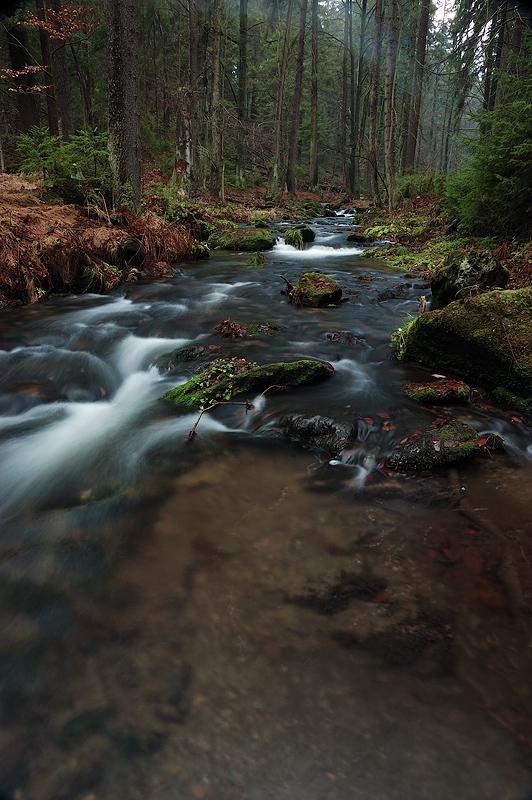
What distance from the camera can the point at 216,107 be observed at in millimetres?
19297

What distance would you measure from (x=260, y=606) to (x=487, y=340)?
3630mm

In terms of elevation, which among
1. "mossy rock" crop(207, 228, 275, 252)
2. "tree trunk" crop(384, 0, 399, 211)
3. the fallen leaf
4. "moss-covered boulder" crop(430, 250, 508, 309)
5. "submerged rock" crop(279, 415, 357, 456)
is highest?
"tree trunk" crop(384, 0, 399, 211)

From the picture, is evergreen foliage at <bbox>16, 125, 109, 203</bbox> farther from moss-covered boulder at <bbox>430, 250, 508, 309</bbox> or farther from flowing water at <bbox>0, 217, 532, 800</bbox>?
moss-covered boulder at <bbox>430, 250, 508, 309</bbox>

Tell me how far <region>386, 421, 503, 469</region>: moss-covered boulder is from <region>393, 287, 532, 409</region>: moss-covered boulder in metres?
0.99

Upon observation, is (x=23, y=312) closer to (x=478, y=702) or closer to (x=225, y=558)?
(x=225, y=558)

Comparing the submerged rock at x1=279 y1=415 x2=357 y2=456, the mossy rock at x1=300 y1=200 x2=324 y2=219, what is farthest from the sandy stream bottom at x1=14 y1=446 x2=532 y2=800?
the mossy rock at x1=300 y1=200 x2=324 y2=219

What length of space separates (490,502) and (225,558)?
1897 mm

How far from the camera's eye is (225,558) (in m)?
2.83

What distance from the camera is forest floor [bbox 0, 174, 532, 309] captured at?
7.55 m

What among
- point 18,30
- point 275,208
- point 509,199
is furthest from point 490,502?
point 18,30

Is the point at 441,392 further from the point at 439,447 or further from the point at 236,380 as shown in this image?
the point at 236,380

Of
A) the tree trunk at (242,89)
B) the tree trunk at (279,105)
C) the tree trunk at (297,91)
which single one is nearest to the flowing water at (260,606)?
the tree trunk at (242,89)

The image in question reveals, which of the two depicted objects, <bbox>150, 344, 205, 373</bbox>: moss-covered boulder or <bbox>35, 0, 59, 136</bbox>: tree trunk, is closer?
<bbox>150, 344, 205, 373</bbox>: moss-covered boulder

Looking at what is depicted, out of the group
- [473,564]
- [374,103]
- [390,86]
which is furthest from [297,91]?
[473,564]
